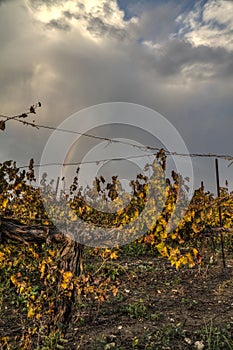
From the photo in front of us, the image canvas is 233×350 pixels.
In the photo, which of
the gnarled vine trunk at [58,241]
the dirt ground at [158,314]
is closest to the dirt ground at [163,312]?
the dirt ground at [158,314]

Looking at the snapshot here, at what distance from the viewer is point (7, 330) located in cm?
538

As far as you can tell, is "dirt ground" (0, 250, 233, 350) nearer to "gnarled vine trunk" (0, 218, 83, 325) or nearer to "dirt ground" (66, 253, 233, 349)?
"dirt ground" (66, 253, 233, 349)

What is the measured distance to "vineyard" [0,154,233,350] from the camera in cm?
414

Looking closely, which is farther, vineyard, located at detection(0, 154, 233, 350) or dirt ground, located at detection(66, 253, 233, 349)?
dirt ground, located at detection(66, 253, 233, 349)

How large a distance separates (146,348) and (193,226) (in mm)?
1671

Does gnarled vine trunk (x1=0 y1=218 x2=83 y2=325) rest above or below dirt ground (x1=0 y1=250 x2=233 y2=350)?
above

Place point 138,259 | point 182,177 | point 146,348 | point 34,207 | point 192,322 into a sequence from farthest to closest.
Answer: point 138,259, point 34,207, point 182,177, point 192,322, point 146,348

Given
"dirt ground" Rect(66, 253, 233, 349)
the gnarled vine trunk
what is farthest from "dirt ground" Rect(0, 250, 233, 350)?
the gnarled vine trunk

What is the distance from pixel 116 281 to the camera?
16.5 ft

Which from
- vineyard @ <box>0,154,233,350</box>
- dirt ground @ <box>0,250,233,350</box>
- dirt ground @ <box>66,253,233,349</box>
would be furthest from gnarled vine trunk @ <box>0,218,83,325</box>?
dirt ground @ <box>66,253,233,349</box>

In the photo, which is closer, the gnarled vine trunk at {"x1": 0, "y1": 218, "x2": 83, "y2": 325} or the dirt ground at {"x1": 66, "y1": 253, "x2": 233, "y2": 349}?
the gnarled vine trunk at {"x1": 0, "y1": 218, "x2": 83, "y2": 325}

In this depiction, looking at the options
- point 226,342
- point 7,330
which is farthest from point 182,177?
point 7,330

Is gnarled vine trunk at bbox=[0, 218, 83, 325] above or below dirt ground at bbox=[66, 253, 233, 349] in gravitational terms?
above

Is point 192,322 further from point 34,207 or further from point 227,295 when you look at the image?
point 34,207
